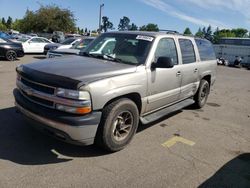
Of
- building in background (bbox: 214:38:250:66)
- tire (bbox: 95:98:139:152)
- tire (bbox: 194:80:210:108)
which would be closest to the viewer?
tire (bbox: 95:98:139:152)

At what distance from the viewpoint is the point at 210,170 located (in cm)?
409

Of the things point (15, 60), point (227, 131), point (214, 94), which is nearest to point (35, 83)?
point (227, 131)

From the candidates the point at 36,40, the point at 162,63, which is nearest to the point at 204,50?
the point at 162,63

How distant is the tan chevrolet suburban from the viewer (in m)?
3.66

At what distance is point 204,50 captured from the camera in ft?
23.8

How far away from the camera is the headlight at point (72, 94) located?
357 cm

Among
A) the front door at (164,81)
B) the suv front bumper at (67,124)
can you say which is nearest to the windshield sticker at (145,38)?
the front door at (164,81)

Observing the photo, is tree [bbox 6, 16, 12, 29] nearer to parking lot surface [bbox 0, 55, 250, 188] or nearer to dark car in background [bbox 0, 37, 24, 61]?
dark car in background [bbox 0, 37, 24, 61]

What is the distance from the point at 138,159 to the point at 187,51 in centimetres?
304

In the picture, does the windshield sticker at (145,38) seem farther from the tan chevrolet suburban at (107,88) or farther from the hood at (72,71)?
the hood at (72,71)

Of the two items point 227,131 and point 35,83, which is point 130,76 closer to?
point 35,83

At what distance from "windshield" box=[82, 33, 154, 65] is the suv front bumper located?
55.6 inches

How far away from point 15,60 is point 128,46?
13001mm

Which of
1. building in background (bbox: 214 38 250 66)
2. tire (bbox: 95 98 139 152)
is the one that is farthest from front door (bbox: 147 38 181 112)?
building in background (bbox: 214 38 250 66)
